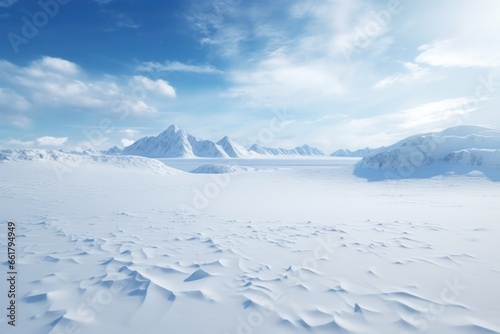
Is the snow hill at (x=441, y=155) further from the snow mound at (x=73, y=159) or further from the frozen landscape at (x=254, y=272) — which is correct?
the snow mound at (x=73, y=159)

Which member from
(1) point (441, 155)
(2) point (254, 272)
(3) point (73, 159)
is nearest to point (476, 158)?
(1) point (441, 155)

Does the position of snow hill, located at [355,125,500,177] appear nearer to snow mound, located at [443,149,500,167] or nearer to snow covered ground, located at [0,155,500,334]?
snow mound, located at [443,149,500,167]

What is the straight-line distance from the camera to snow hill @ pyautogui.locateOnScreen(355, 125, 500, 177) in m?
25.9

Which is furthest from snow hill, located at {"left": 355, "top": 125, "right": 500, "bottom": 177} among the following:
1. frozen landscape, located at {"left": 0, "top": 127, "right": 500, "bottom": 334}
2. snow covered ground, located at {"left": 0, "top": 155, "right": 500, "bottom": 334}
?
snow covered ground, located at {"left": 0, "top": 155, "right": 500, "bottom": 334}

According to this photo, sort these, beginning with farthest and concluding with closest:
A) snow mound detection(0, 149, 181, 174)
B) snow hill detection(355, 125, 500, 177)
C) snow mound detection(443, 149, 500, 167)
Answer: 1. snow mound detection(0, 149, 181, 174)
2. snow hill detection(355, 125, 500, 177)
3. snow mound detection(443, 149, 500, 167)

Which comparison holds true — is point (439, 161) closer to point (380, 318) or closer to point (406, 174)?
point (406, 174)

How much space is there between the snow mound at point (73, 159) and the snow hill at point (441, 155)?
30.3 metres

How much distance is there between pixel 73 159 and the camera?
3344cm

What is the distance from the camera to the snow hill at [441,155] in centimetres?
2591

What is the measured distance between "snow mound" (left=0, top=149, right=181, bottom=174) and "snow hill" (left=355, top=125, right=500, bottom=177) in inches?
1192

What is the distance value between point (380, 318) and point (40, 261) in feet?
21.4

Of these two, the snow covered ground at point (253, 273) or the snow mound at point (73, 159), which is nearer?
the snow covered ground at point (253, 273)

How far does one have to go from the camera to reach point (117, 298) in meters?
4.02

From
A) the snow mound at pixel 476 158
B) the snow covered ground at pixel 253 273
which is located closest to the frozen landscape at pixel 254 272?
the snow covered ground at pixel 253 273
